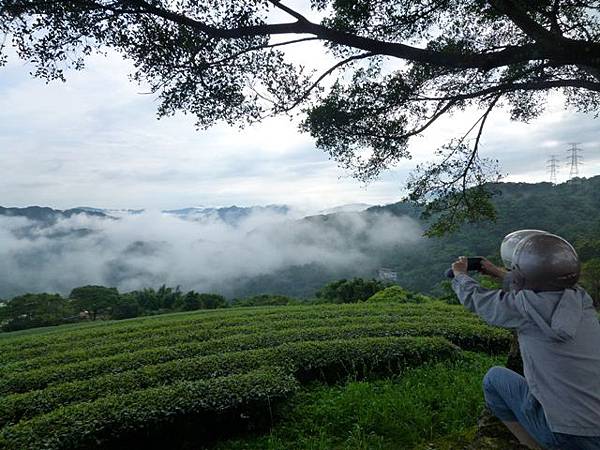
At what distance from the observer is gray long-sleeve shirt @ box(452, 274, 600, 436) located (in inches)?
78.2

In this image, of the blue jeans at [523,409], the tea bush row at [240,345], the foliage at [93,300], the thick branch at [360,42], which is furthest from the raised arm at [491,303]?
the foliage at [93,300]

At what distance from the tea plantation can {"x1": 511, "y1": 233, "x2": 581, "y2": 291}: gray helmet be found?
10.7ft

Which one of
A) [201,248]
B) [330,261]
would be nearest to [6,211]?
[201,248]

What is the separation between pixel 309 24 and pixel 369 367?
4.62 metres

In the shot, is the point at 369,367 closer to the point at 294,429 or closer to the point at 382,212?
the point at 294,429

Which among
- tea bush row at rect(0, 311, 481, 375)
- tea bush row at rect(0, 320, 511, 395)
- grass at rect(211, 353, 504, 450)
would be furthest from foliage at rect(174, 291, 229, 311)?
grass at rect(211, 353, 504, 450)

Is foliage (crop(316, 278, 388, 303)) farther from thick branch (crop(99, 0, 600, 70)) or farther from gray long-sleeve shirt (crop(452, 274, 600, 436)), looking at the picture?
gray long-sleeve shirt (crop(452, 274, 600, 436))

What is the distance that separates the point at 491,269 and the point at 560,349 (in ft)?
2.08

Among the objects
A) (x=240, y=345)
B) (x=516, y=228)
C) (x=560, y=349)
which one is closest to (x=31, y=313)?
(x=240, y=345)

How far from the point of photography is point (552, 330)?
1.99 metres

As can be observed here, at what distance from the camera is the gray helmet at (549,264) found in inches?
81.8

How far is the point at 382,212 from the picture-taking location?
8294 centimetres

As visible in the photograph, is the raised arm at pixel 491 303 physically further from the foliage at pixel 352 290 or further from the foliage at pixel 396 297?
the foliage at pixel 352 290

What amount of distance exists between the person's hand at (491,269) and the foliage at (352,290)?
20.2 metres
